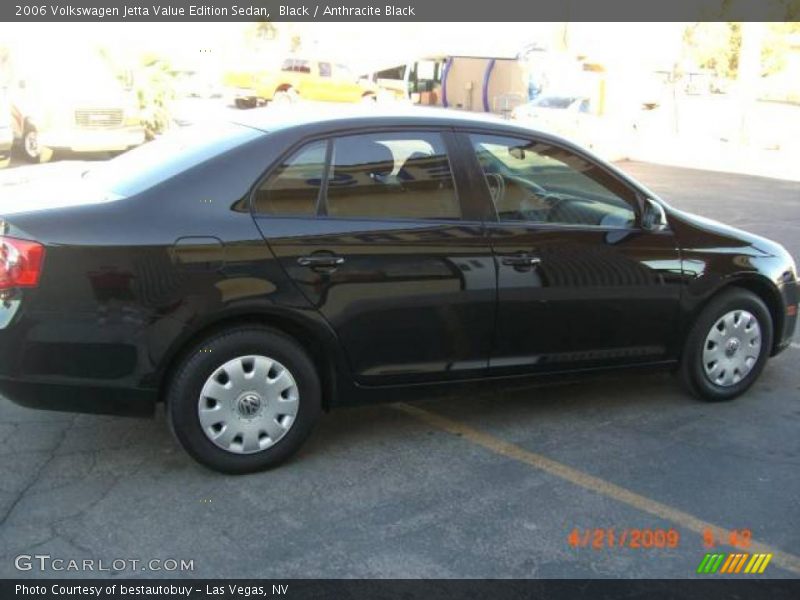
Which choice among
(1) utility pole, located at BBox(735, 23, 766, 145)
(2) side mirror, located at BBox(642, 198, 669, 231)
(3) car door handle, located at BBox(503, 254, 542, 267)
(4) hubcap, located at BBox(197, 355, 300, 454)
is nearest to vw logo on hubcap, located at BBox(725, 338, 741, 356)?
(2) side mirror, located at BBox(642, 198, 669, 231)

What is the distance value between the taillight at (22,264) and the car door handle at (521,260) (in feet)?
6.96

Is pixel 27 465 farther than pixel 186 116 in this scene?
No

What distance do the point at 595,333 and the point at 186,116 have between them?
20.8 m

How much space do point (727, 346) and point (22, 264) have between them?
3.70 meters

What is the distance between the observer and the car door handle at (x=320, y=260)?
12.2ft

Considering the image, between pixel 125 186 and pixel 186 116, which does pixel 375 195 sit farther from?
pixel 186 116

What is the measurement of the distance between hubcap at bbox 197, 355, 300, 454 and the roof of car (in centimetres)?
114

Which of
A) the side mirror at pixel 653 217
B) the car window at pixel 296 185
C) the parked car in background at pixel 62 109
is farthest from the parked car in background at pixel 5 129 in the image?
the side mirror at pixel 653 217

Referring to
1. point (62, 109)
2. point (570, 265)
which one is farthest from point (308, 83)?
point (570, 265)

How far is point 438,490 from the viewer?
3.72 m

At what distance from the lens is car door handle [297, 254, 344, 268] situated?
12.2 feet
